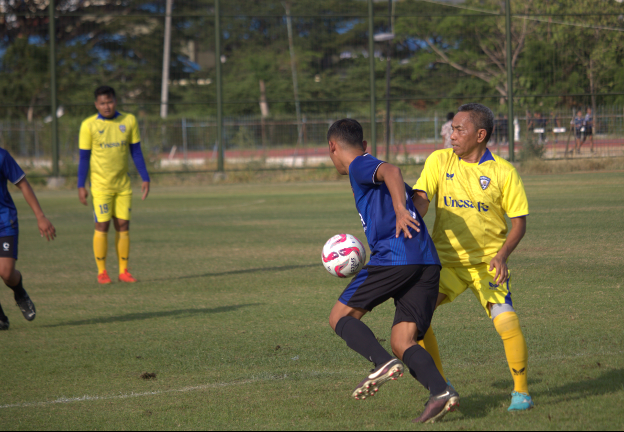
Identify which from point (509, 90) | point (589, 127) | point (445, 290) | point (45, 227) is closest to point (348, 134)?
point (445, 290)

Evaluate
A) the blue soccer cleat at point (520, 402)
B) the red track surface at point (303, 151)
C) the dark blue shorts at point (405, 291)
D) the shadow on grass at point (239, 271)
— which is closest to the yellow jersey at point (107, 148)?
the shadow on grass at point (239, 271)

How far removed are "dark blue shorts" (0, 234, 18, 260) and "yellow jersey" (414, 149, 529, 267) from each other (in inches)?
148

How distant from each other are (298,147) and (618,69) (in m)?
11.1

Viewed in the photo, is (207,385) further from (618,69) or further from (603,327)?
(618,69)

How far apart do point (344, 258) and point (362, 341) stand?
2.54 ft

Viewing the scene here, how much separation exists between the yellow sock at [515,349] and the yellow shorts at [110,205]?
6.02m

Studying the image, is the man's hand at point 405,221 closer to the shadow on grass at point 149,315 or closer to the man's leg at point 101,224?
the shadow on grass at point 149,315

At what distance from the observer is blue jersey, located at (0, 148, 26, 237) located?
6035mm

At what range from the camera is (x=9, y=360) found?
5324mm

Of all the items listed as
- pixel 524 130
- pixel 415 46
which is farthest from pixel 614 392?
pixel 415 46

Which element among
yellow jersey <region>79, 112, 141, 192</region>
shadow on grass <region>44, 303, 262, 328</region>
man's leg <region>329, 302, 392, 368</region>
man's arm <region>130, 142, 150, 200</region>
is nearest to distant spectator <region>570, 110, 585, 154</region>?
man's arm <region>130, 142, 150, 200</region>

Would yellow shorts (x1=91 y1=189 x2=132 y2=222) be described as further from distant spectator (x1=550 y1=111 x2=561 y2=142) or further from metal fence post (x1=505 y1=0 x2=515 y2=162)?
distant spectator (x1=550 y1=111 x2=561 y2=142)

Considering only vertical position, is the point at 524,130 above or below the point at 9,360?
above

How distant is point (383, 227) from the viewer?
3797mm
